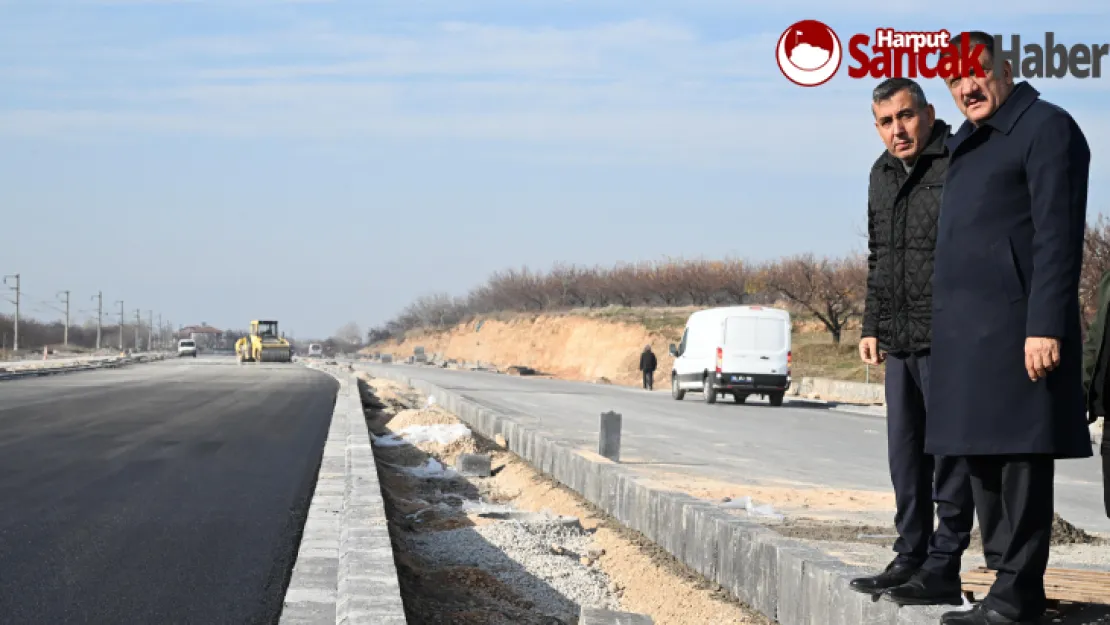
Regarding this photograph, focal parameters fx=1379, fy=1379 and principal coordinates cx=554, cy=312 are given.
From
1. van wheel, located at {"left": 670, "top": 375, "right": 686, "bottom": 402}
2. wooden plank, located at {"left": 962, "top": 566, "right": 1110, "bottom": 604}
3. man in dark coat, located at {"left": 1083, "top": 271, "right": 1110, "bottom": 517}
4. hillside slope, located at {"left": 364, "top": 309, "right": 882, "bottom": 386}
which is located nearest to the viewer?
wooden plank, located at {"left": 962, "top": 566, "right": 1110, "bottom": 604}

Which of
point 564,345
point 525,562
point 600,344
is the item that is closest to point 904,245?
point 525,562

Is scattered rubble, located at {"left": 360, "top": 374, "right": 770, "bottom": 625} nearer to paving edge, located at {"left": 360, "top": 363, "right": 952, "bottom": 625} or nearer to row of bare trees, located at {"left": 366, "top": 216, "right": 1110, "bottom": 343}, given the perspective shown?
paving edge, located at {"left": 360, "top": 363, "right": 952, "bottom": 625}

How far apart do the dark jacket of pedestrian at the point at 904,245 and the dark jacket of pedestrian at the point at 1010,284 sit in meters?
0.42

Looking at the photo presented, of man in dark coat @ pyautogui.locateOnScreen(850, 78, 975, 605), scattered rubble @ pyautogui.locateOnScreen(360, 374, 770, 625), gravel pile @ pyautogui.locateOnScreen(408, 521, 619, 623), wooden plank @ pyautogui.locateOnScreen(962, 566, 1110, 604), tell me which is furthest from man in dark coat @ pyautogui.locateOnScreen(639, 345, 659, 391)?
man in dark coat @ pyautogui.locateOnScreen(850, 78, 975, 605)

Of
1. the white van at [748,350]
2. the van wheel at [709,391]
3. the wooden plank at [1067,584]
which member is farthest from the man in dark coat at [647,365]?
the wooden plank at [1067,584]

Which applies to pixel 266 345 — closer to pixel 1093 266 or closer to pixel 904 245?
pixel 1093 266

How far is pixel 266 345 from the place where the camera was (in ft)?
256

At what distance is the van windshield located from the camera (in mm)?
34281

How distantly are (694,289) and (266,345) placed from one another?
43.4m

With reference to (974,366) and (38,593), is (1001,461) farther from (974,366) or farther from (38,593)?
(38,593)

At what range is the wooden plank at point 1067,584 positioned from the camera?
560 centimetres

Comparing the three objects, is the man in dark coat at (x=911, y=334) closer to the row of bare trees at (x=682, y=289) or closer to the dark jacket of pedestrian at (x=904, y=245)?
the dark jacket of pedestrian at (x=904, y=245)

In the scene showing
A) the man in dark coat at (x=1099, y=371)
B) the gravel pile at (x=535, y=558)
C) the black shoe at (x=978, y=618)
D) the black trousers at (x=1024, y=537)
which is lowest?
the gravel pile at (x=535, y=558)

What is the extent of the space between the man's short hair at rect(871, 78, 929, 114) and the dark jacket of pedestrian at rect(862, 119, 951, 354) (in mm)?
166
